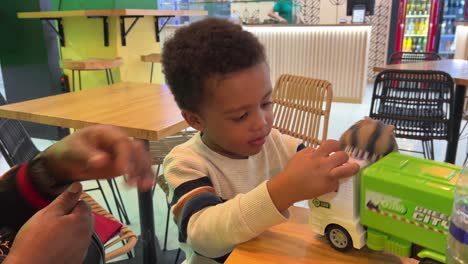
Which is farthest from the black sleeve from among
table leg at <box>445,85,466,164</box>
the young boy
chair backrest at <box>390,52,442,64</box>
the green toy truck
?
chair backrest at <box>390,52,442,64</box>

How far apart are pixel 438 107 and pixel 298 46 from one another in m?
3.38

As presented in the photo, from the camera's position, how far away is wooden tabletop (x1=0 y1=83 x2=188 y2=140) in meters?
1.41

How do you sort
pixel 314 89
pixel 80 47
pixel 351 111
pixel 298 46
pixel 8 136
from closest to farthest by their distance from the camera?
1. pixel 8 136
2. pixel 314 89
3. pixel 80 47
4. pixel 351 111
5. pixel 298 46

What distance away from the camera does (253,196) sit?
0.63 m

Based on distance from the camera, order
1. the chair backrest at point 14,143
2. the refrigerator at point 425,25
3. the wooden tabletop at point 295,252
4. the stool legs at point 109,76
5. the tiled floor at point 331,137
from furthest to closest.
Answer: the refrigerator at point 425,25, the stool legs at point 109,76, the tiled floor at point 331,137, the chair backrest at point 14,143, the wooden tabletop at point 295,252

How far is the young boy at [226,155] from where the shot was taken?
590 mm

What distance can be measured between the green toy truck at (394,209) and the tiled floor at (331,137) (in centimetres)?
18

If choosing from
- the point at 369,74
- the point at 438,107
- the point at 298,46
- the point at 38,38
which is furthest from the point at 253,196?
the point at 369,74

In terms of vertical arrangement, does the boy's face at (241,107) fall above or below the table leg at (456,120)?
above

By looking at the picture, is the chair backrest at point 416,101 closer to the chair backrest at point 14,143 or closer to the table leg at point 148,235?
the table leg at point 148,235

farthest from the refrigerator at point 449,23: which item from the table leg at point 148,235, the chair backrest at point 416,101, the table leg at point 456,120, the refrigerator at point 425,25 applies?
the table leg at point 148,235

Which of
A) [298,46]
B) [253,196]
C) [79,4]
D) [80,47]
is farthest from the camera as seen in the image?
[298,46]

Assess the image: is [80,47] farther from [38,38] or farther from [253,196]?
[253,196]

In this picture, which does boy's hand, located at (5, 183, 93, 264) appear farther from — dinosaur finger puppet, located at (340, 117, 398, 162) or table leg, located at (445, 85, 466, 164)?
table leg, located at (445, 85, 466, 164)
